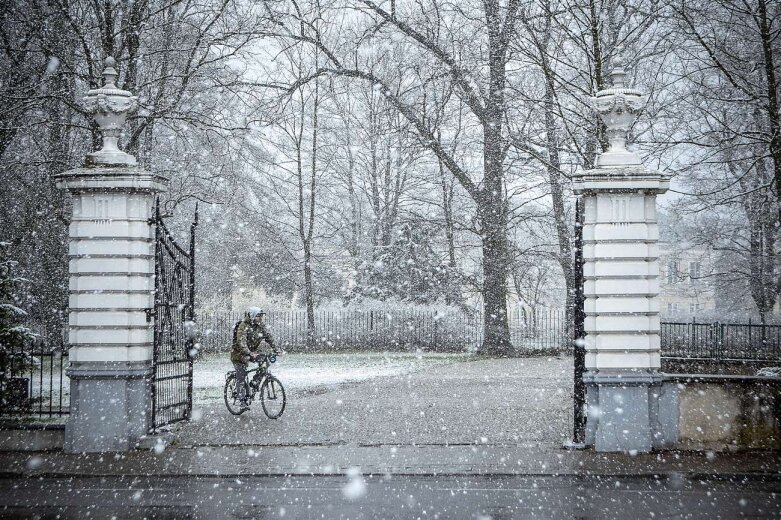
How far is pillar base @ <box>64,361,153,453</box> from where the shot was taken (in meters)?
10.2

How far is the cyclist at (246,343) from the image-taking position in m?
12.9

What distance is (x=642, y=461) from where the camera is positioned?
9539 mm

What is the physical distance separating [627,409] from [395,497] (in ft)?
12.0

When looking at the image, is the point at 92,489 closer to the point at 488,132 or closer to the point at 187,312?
the point at 187,312

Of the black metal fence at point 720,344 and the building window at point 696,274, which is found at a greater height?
the building window at point 696,274

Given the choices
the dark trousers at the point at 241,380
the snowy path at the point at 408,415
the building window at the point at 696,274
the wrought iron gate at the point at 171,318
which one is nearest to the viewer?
the wrought iron gate at the point at 171,318

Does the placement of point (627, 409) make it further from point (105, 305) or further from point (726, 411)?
point (105, 305)

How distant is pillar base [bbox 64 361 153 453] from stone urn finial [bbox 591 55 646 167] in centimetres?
682

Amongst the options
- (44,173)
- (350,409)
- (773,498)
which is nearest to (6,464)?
(350,409)

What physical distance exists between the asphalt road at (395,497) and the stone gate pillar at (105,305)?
1440 mm

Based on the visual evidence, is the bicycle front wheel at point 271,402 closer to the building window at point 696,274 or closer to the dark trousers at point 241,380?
the dark trousers at point 241,380

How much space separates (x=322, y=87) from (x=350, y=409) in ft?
72.4

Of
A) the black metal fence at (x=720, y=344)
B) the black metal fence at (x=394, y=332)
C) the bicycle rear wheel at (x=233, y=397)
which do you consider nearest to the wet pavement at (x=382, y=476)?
the bicycle rear wheel at (x=233, y=397)

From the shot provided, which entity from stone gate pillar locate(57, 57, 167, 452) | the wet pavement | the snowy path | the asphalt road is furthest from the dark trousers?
the asphalt road
